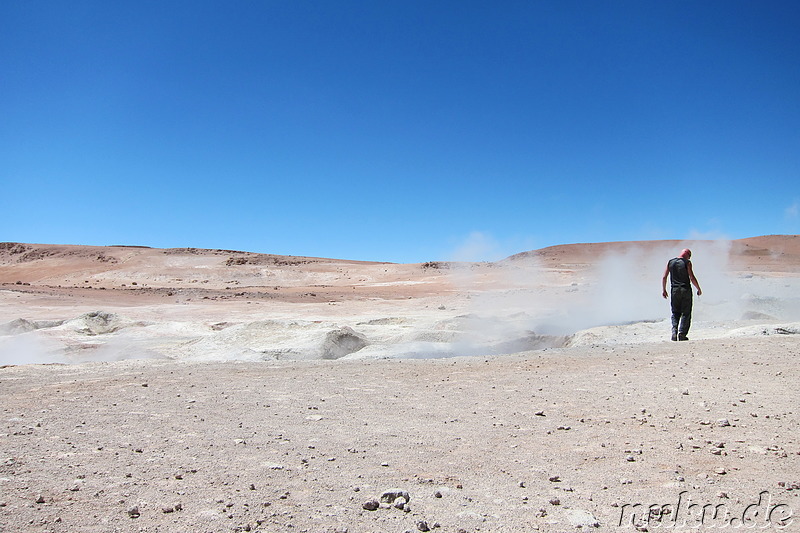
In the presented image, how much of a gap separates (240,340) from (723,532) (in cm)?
1059

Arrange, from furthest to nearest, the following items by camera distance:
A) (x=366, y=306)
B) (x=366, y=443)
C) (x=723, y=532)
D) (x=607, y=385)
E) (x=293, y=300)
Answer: (x=293, y=300)
(x=366, y=306)
(x=607, y=385)
(x=366, y=443)
(x=723, y=532)

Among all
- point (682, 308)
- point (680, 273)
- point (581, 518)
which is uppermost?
point (680, 273)

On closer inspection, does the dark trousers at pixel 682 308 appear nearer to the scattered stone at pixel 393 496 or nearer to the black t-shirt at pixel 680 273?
the black t-shirt at pixel 680 273

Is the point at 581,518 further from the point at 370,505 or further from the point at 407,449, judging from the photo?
the point at 407,449

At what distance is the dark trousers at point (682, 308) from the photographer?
9477mm

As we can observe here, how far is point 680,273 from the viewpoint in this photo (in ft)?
32.0

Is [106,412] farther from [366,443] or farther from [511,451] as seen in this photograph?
[511,451]

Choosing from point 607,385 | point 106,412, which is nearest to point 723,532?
point 607,385

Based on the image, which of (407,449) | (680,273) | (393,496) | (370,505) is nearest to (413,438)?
(407,449)

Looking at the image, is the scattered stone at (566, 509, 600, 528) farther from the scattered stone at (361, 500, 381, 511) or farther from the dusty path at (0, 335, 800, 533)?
the scattered stone at (361, 500, 381, 511)

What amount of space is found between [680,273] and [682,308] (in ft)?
2.01

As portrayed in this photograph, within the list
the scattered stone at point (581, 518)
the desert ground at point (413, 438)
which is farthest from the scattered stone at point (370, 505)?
the scattered stone at point (581, 518)

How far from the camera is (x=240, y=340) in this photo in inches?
476

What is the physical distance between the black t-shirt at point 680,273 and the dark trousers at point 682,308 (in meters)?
0.10
